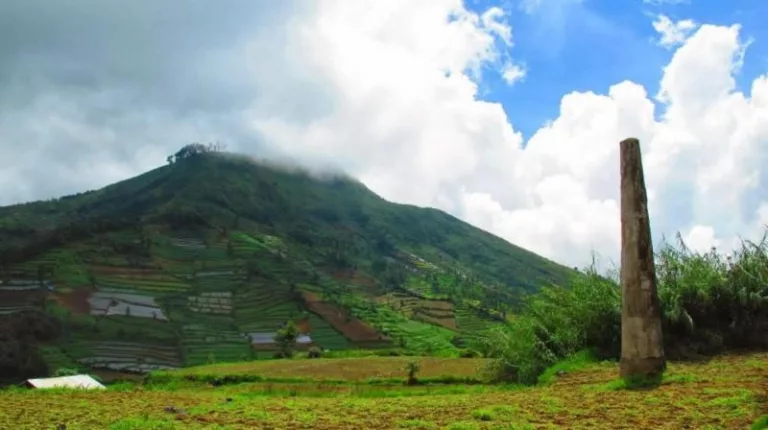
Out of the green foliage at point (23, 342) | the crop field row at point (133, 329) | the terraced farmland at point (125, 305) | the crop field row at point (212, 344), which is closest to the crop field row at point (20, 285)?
the terraced farmland at point (125, 305)

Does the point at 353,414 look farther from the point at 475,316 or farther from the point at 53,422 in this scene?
the point at 475,316

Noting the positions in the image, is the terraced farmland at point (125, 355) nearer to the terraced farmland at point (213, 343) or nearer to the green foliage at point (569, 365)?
the terraced farmland at point (213, 343)

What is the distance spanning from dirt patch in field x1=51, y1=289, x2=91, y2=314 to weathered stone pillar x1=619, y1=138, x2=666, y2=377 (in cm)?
7865

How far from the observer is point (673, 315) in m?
17.2

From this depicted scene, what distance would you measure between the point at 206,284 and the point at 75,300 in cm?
2195

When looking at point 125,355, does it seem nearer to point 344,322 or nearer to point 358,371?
point 344,322

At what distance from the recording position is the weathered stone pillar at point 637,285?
13.5 meters

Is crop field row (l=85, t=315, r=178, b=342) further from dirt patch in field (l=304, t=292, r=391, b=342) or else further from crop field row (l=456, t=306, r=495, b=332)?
crop field row (l=456, t=306, r=495, b=332)

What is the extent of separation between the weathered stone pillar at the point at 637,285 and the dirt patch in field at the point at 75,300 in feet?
258

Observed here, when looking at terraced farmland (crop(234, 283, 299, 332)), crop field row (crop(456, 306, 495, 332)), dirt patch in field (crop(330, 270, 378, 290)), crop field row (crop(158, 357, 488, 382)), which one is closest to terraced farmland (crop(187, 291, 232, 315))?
terraced farmland (crop(234, 283, 299, 332))

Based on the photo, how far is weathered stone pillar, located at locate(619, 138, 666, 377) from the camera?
13.5m

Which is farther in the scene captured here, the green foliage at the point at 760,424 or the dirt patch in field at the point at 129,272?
the dirt patch in field at the point at 129,272

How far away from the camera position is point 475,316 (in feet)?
345

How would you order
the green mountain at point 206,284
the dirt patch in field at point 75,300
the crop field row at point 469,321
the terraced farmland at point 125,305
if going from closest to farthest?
the green mountain at point 206,284 → the dirt patch in field at point 75,300 → the terraced farmland at point 125,305 → the crop field row at point 469,321
